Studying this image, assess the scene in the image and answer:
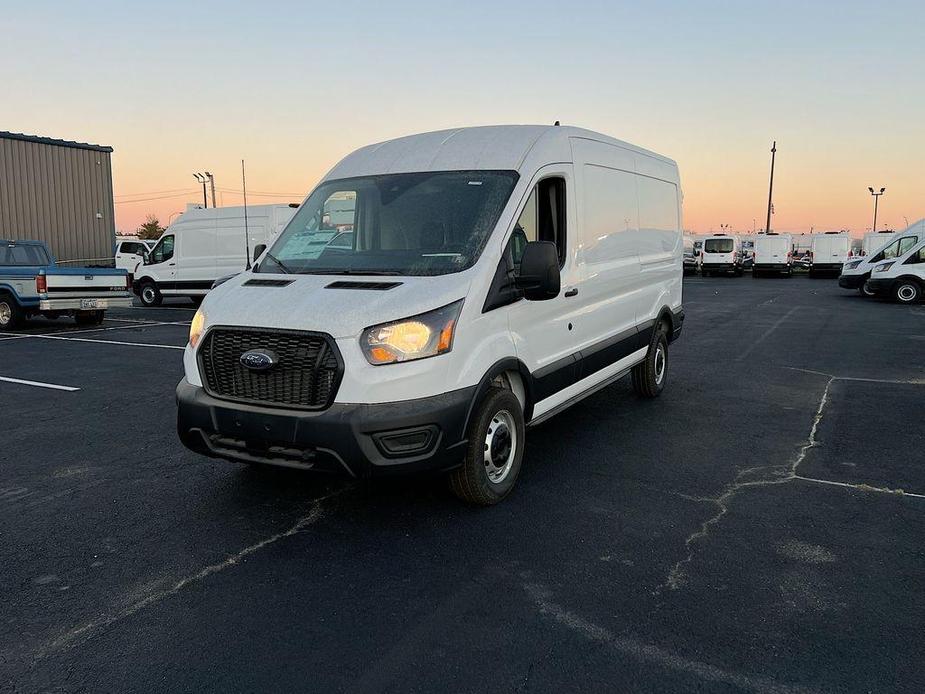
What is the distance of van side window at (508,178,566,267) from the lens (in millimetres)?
4555

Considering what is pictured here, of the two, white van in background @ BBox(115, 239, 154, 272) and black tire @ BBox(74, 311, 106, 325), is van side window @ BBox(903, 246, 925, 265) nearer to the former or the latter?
black tire @ BBox(74, 311, 106, 325)

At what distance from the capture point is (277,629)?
3076 millimetres

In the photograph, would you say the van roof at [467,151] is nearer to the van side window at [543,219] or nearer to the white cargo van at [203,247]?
the van side window at [543,219]

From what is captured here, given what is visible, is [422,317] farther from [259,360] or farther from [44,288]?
[44,288]

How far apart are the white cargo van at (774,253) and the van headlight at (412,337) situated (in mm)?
36127

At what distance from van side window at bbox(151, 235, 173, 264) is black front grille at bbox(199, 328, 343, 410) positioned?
1723 cm

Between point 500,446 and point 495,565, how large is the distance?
37.7 inches

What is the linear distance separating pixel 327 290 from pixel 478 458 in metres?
1.32

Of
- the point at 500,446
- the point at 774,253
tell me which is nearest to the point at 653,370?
the point at 500,446

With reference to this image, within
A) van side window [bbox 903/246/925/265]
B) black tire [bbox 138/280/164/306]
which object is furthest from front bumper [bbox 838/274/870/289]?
black tire [bbox 138/280/164/306]

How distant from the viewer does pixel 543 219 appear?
4961 millimetres

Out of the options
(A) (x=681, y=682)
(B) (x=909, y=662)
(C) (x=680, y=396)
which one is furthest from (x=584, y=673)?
(C) (x=680, y=396)

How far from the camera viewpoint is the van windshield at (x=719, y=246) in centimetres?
3869

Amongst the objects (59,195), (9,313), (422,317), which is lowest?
(9,313)
